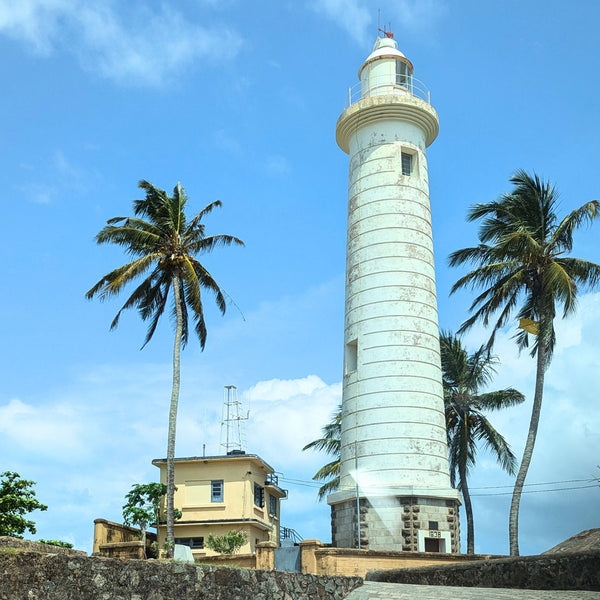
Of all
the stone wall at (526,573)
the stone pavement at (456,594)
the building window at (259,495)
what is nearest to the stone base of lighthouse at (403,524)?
the stone wall at (526,573)

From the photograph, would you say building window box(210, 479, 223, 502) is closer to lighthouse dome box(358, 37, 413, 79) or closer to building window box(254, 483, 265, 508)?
building window box(254, 483, 265, 508)

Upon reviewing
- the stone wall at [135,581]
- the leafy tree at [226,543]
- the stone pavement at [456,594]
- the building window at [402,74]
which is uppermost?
the building window at [402,74]

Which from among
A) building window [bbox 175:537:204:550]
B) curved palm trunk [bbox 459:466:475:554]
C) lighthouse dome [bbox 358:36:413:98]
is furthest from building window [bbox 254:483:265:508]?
lighthouse dome [bbox 358:36:413:98]

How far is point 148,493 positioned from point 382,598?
20.7 metres

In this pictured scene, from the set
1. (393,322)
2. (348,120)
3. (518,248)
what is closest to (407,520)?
(393,322)

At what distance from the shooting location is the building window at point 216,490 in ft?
130

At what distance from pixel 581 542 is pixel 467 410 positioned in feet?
64.2

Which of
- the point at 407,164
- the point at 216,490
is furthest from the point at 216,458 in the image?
the point at 407,164

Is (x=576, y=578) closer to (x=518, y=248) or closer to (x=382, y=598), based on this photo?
(x=382, y=598)

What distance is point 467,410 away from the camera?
40.2 meters

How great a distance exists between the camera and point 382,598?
12.8 metres

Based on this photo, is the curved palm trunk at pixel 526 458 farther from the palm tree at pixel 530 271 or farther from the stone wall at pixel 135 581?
the stone wall at pixel 135 581

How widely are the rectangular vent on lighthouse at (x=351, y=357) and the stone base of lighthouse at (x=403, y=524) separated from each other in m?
4.87

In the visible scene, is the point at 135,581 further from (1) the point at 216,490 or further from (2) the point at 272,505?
(2) the point at 272,505
